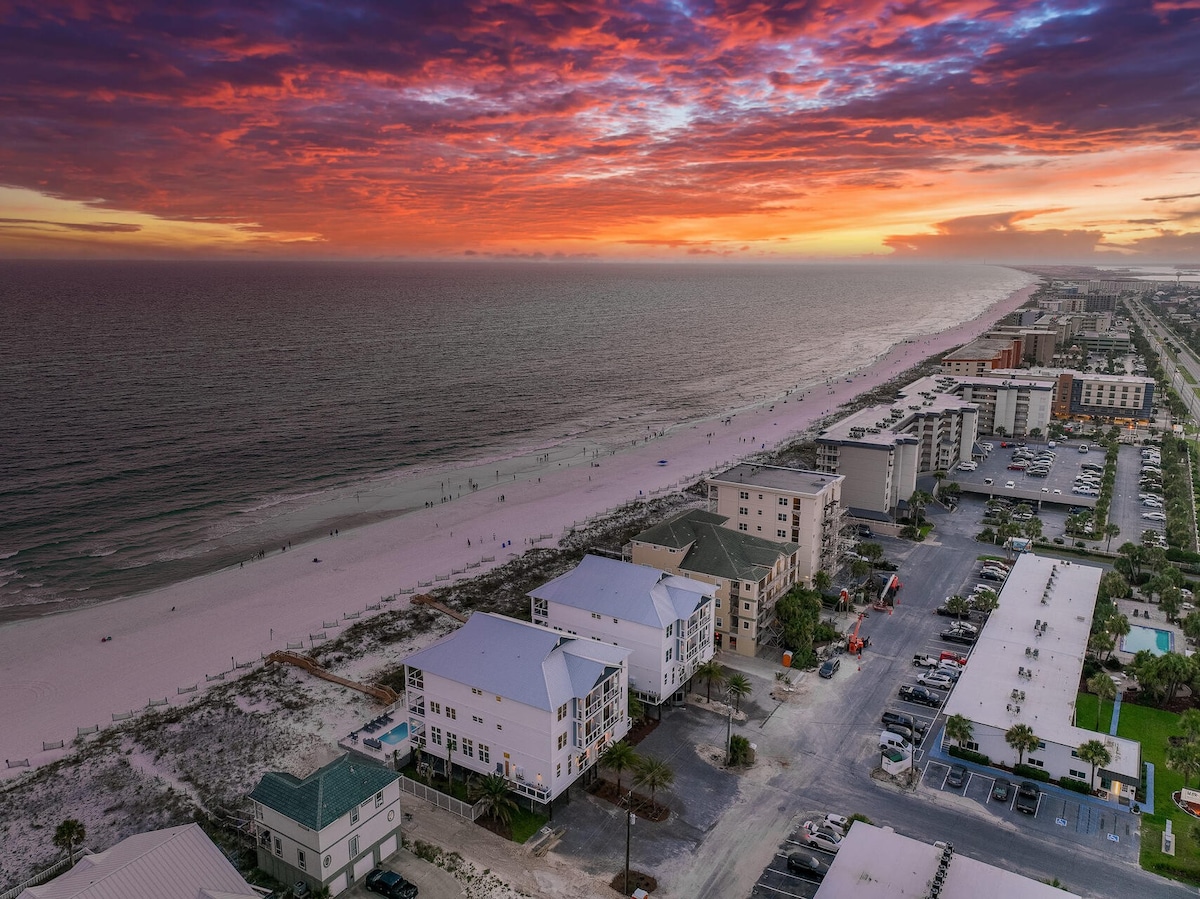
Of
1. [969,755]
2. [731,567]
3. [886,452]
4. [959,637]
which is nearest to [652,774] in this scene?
[969,755]

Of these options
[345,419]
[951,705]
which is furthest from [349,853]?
[345,419]

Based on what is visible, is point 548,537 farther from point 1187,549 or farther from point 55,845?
point 1187,549

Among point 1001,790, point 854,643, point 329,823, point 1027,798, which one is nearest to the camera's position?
point 329,823

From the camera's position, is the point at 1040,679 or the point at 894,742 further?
the point at 1040,679

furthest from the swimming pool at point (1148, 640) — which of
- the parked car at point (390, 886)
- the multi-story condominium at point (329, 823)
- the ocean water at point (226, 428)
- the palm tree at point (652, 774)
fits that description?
the ocean water at point (226, 428)

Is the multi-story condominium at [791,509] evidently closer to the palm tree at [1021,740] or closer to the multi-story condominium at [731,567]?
the multi-story condominium at [731,567]

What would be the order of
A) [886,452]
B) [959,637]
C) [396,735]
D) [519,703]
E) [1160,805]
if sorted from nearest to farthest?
[519,703]
[1160,805]
[396,735]
[959,637]
[886,452]

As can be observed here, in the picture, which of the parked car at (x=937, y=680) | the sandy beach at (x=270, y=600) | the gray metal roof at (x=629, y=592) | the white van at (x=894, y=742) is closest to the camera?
the white van at (x=894, y=742)

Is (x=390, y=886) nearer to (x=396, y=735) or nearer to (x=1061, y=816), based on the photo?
(x=396, y=735)
